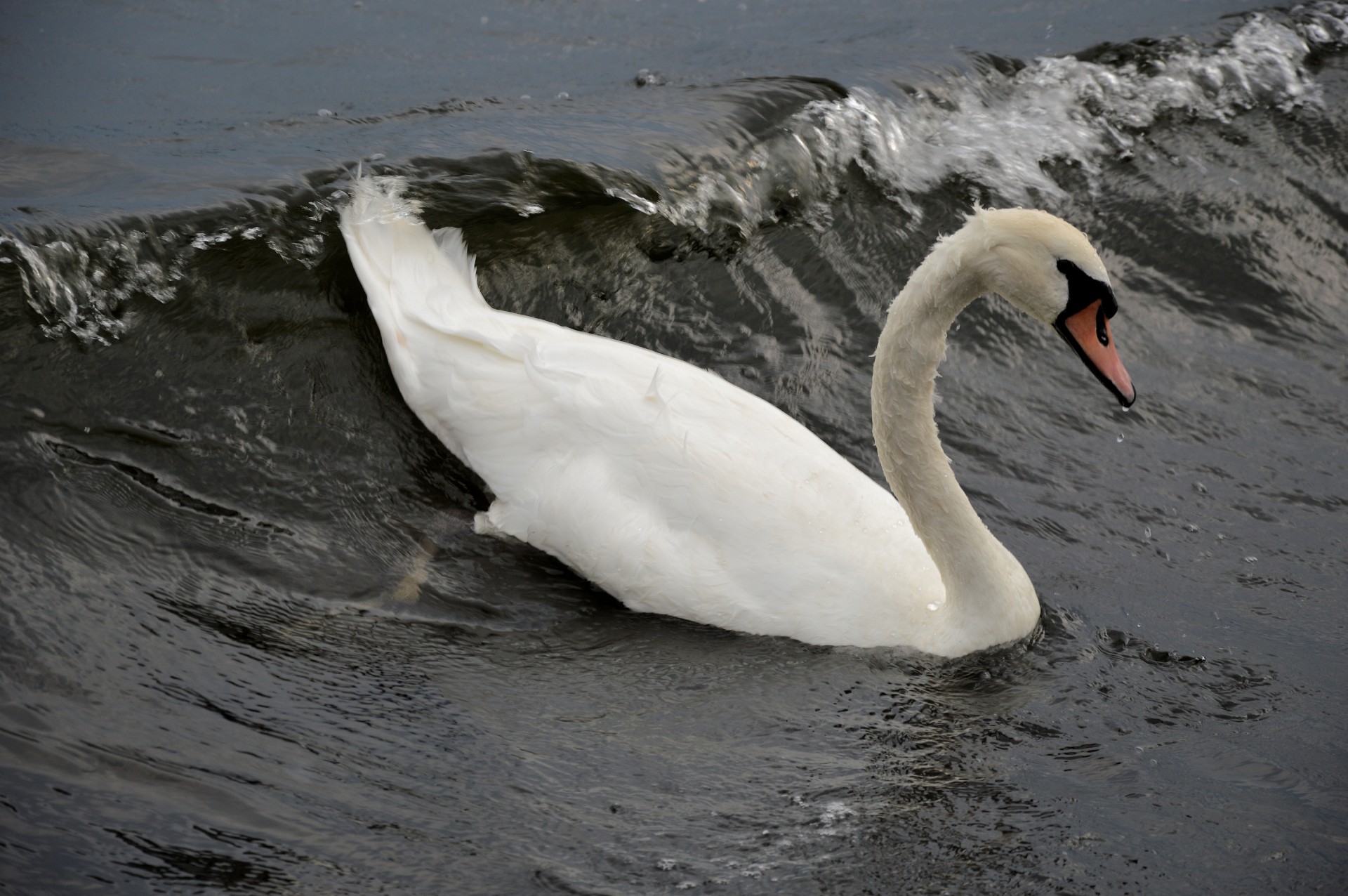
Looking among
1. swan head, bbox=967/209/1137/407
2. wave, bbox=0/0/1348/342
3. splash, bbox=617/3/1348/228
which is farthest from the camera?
splash, bbox=617/3/1348/228

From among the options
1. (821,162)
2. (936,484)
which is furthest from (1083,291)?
(821,162)

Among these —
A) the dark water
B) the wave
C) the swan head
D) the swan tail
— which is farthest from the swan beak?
the wave

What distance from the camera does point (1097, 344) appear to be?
14.3 ft

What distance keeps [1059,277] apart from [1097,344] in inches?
10.2

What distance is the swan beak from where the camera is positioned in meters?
4.33

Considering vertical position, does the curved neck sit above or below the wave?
below

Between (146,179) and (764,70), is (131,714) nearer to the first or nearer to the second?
(146,179)

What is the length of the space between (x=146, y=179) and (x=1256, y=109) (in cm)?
702

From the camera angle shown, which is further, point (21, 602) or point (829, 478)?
point (829, 478)

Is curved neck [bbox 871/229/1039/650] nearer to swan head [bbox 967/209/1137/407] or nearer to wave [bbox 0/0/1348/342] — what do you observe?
swan head [bbox 967/209/1137/407]

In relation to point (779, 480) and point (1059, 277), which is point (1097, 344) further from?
point (779, 480)

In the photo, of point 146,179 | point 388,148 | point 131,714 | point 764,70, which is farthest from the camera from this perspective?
point 764,70

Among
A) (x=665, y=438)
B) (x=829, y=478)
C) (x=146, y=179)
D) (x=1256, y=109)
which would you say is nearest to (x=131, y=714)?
(x=665, y=438)

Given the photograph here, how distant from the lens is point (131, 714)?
378cm
